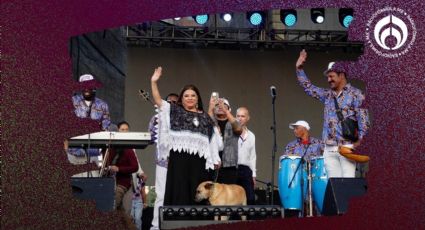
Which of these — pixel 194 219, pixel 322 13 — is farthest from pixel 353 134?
pixel 322 13

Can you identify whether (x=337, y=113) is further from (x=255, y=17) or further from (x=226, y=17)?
(x=226, y=17)

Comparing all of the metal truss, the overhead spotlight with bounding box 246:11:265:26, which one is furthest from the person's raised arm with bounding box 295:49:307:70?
the metal truss

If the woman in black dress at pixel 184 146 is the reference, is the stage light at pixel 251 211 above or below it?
below

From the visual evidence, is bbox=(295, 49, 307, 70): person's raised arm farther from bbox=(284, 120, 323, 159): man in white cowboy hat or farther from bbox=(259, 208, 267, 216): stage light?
bbox=(284, 120, 323, 159): man in white cowboy hat

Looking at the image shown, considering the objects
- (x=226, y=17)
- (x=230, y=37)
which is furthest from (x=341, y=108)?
(x=230, y=37)

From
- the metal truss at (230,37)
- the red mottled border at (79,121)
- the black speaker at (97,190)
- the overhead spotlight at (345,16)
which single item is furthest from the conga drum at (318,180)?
the metal truss at (230,37)

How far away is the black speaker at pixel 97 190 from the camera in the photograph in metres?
5.08

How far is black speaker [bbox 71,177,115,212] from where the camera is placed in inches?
200

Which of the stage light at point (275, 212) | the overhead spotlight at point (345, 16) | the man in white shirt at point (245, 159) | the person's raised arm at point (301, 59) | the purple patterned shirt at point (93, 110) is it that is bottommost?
the stage light at point (275, 212)

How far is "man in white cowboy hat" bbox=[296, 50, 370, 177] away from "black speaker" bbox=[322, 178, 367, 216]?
94 cm

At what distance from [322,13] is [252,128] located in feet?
9.95

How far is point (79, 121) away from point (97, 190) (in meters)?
0.50

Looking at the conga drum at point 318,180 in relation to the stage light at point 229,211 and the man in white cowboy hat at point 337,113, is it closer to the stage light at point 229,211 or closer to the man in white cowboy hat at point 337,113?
the man in white cowboy hat at point 337,113

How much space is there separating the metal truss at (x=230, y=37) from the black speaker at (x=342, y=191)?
8.10 meters
